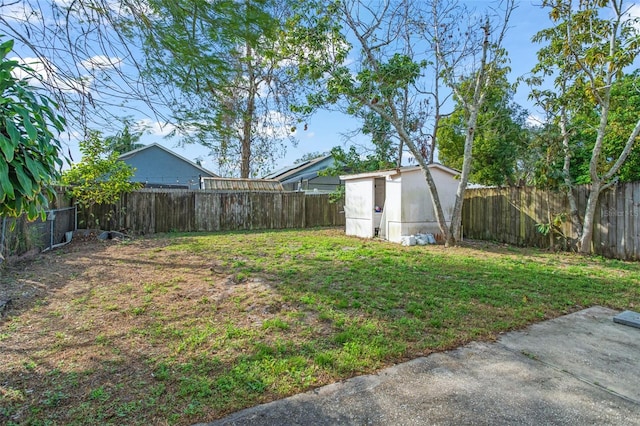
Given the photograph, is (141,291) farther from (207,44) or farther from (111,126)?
(207,44)

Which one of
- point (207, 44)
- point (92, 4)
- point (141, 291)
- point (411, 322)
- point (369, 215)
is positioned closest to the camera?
point (207, 44)

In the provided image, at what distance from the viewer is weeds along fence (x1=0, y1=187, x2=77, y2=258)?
5625 mm

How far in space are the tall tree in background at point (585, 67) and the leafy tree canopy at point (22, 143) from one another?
8.47 metres

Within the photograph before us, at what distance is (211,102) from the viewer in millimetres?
2645

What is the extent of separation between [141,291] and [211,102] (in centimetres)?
302

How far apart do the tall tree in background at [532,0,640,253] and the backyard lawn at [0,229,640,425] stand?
1717 mm

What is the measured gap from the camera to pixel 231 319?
3.53 meters

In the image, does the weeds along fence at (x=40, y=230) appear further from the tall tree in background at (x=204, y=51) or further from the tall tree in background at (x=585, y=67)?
the tall tree in background at (x=585, y=67)

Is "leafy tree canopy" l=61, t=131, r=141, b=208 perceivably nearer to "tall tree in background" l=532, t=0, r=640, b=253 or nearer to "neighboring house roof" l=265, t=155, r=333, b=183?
"tall tree in background" l=532, t=0, r=640, b=253

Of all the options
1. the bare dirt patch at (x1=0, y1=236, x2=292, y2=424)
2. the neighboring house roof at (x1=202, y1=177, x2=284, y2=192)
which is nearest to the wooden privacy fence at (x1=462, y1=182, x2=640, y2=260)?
the bare dirt patch at (x1=0, y1=236, x2=292, y2=424)

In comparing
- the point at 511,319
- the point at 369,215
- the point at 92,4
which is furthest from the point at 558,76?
the point at 92,4

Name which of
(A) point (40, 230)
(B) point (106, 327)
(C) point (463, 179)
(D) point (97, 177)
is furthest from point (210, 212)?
(B) point (106, 327)

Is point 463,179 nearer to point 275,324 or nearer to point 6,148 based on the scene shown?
point 275,324

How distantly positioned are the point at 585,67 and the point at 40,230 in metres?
11.3
